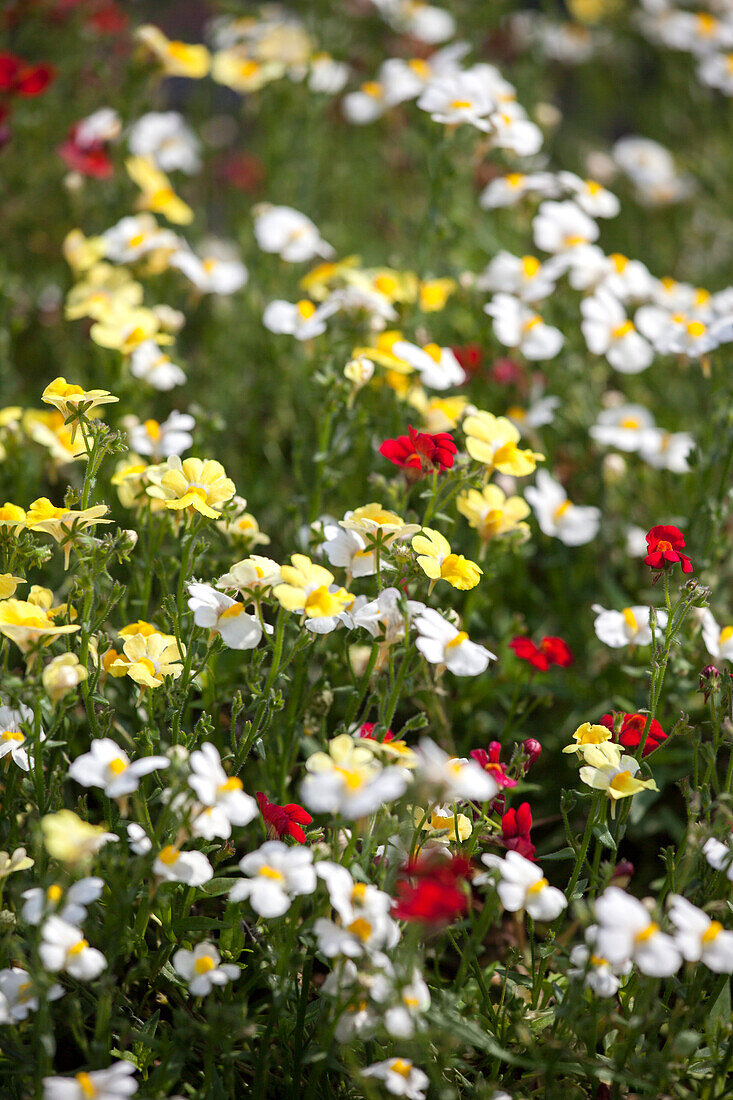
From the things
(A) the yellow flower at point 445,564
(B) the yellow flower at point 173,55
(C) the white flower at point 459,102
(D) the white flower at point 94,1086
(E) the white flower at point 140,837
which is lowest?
(D) the white flower at point 94,1086

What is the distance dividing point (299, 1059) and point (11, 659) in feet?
3.80

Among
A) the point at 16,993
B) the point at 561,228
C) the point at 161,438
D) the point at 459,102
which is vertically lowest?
the point at 16,993

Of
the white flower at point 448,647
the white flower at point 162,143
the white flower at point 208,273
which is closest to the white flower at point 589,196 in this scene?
the white flower at point 208,273

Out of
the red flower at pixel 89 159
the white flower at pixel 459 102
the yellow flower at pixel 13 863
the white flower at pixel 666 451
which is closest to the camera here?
the yellow flower at pixel 13 863

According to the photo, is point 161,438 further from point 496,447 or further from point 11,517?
point 496,447

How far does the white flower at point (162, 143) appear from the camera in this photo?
3.66 m

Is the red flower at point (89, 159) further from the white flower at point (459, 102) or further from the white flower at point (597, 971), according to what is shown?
the white flower at point (597, 971)

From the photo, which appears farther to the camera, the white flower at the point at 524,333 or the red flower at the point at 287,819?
the white flower at the point at 524,333

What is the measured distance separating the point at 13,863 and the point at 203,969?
0.34 m

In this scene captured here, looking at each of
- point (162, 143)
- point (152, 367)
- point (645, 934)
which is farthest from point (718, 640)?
point (162, 143)

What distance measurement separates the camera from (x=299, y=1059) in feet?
5.00

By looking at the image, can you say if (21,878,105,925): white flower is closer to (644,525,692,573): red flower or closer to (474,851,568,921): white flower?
(474,851,568,921): white flower

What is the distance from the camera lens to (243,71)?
11.6 feet

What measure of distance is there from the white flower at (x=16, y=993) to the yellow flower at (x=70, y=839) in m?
0.20
